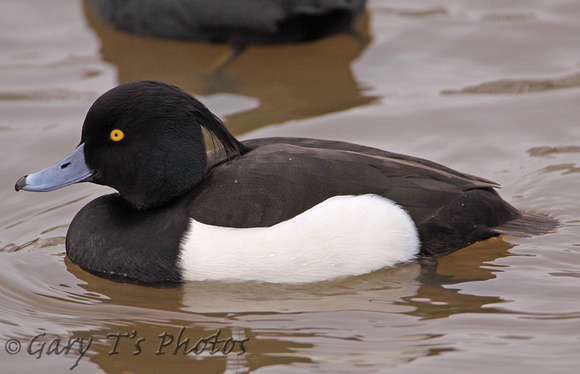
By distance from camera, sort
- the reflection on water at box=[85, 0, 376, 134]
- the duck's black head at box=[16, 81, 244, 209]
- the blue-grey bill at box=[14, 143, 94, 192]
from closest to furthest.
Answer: the duck's black head at box=[16, 81, 244, 209] → the blue-grey bill at box=[14, 143, 94, 192] → the reflection on water at box=[85, 0, 376, 134]

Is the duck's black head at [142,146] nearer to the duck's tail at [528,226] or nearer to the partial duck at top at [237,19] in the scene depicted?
the duck's tail at [528,226]

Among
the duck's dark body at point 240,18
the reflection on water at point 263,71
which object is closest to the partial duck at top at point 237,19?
the duck's dark body at point 240,18

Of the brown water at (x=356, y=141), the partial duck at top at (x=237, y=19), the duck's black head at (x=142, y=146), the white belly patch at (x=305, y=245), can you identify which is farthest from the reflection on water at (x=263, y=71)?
the white belly patch at (x=305, y=245)

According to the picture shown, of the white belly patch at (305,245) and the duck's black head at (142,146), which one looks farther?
the duck's black head at (142,146)

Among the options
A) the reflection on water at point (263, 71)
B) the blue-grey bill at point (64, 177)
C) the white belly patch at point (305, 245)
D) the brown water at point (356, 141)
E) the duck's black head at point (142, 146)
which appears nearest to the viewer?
the brown water at point (356, 141)

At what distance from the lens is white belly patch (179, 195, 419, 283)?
4.16 meters

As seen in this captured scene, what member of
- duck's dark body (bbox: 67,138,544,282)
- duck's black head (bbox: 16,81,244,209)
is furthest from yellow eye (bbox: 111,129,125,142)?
duck's dark body (bbox: 67,138,544,282)

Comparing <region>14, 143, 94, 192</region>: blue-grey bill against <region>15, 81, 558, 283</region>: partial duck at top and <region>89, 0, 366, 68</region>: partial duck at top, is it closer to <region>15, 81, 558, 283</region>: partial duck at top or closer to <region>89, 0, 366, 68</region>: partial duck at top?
<region>15, 81, 558, 283</region>: partial duck at top

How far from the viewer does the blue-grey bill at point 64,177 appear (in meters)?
4.42

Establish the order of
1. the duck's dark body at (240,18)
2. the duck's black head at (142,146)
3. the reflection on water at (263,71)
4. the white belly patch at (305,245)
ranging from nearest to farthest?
the white belly patch at (305,245), the duck's black head at (142,146), the reflection on water at (263,71), the duck's dark body at (240,18)

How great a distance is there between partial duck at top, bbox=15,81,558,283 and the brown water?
15 centimetres

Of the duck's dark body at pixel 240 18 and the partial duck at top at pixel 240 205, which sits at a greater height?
the duck's dark body at pixel 240 18

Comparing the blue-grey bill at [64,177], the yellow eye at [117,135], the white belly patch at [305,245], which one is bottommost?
the white belly patch at [305,245]

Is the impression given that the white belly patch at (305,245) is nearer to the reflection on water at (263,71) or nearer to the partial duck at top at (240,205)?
the partial duck at top at (240,205)
